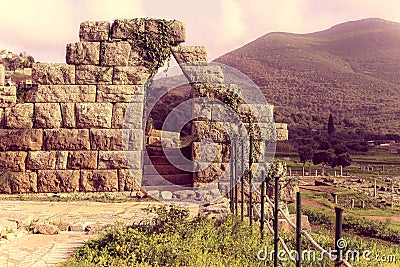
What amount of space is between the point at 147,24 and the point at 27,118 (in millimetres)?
4101

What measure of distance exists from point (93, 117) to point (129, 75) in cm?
150

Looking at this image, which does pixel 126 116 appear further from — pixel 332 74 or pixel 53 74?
pixel 332 74

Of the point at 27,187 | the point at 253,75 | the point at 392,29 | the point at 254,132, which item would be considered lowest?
the point at 27,187

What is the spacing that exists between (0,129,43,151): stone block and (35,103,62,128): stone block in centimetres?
23

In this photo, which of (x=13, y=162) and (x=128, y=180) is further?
(x=128, y=180)

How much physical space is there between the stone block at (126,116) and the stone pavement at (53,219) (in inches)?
86.2

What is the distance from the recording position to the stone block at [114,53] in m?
12.7

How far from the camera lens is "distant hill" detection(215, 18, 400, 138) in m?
76.6

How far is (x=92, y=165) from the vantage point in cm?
1234

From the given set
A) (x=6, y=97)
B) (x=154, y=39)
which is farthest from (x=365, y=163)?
(x=6, y=97)

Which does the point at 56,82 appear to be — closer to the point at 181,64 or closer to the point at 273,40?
the point at 181,64

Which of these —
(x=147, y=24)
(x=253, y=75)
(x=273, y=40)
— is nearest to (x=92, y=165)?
(x=147, y=24)

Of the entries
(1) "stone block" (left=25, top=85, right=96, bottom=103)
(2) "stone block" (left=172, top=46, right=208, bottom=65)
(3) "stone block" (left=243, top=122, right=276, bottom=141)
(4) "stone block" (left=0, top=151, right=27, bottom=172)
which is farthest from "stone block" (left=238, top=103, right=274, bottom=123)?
(4) "stone block" (left=0, top=151, right=27, bottom=172)

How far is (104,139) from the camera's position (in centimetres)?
1237
